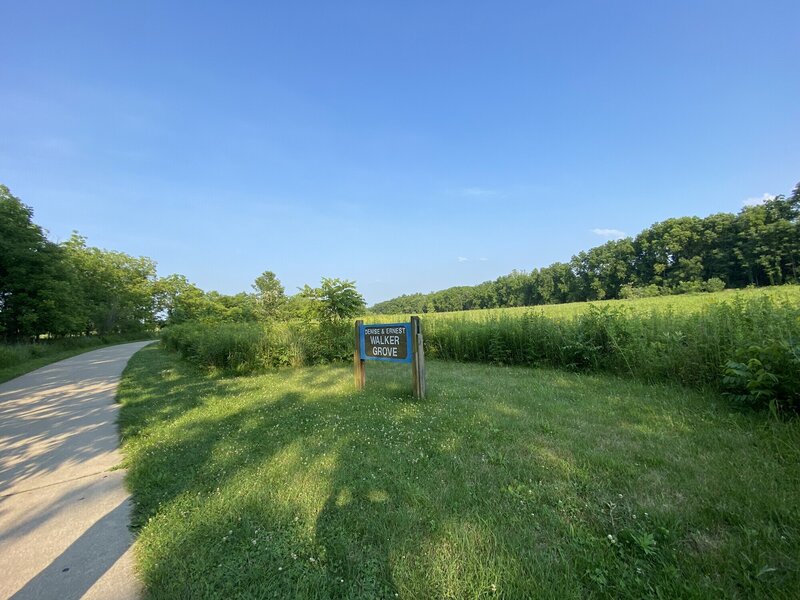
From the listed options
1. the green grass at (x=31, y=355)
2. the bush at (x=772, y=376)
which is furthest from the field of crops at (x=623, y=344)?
the green grass at (x=31, y=355)

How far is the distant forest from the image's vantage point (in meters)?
44.5

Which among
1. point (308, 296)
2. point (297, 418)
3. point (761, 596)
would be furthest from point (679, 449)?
point (308, 296)

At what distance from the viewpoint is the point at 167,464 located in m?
3.57

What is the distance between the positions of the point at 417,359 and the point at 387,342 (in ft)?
2.57

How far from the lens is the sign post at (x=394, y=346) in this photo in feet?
18.3

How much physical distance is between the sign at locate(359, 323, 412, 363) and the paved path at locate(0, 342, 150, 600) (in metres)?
3.88

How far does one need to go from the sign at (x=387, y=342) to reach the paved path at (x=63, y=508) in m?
3.88

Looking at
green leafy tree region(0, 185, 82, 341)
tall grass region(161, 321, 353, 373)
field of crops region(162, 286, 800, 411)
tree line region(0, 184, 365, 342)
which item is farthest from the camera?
green leafy tree region(0, 185, 82, 341)

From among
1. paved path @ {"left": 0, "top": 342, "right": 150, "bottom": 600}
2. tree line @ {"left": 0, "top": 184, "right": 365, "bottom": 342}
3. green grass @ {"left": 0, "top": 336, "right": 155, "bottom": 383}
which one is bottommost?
paved path @ {"left": 0, "top": 342, "right": 150, "bottom": 600}

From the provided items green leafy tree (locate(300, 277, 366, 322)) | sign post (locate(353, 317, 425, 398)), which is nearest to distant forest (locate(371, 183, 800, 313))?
green leafy tree (locate(300, 277, 366, 322))

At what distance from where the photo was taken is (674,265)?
189 feet

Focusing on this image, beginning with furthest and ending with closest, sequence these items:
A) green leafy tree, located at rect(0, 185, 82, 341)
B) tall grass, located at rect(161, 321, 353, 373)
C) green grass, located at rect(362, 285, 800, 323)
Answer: green leafy tree, located at rect(0, 185, 82, 341), tall grass, located at rect(161, 321, 353, 373), green grass, located at rect(362, 285, 800, 323)

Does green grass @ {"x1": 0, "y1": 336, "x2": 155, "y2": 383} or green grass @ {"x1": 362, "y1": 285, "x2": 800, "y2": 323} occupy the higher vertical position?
green grass @ {"x1": 362, "y1": 285, "x2": 800, "y2": 323}

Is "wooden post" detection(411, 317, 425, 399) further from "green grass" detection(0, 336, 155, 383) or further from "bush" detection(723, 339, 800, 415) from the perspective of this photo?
"green grass" detection(0, 336, 155, 383)
